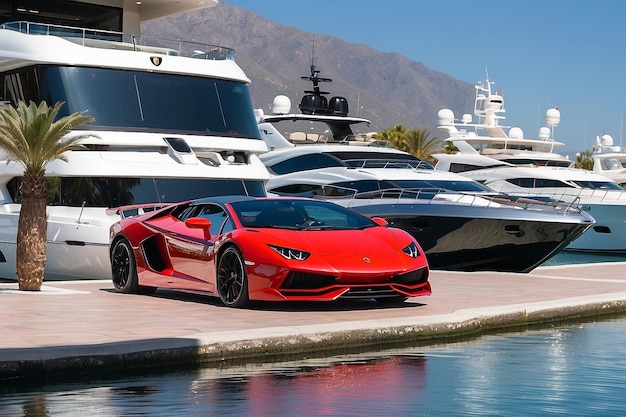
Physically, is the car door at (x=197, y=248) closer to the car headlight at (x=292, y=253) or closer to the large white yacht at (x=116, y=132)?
the car headlight at (x=292, y=253)

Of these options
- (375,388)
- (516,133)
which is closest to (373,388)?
(375,388)

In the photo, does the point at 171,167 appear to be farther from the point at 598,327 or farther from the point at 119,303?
the point at 598,327

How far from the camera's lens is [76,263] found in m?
17.4

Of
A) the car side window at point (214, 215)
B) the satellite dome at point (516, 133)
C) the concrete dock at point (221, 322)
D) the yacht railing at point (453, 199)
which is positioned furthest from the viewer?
the satellite dome at point (516, 133)

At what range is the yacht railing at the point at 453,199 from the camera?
21.0m

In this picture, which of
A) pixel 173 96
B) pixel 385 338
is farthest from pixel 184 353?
pixel 173 96

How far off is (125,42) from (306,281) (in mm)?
9967

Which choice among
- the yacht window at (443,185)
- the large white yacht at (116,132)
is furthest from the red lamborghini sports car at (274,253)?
the yacht window at (443,185)

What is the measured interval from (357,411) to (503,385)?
5.03ft

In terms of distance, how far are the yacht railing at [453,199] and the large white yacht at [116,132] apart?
3.63 meters

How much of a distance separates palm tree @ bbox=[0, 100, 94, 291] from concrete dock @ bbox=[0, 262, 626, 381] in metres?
0.40

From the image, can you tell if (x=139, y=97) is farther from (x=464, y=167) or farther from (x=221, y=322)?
(x=464, y=167)

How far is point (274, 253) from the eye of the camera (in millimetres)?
11727

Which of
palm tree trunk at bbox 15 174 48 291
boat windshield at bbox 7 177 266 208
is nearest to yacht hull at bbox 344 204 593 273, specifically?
boat windshield at bbox 7 177 266 208
